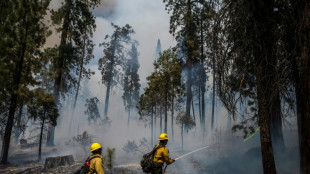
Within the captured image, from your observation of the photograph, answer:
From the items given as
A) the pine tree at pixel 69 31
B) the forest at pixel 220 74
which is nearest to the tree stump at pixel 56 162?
the forest at pixel 220 74

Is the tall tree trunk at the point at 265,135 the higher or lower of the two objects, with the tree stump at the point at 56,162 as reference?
higher

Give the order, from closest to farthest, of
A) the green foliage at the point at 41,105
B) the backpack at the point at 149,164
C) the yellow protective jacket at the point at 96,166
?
the yellow protective jacket at the point at 96,166, the backpack at the point at 149,164, the green foliage at the point at 41,105

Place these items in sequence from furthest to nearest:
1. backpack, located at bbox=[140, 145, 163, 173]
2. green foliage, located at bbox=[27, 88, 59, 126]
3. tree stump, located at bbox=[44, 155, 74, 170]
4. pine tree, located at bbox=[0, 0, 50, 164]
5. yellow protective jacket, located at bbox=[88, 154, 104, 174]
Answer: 1. green foliage, located at bbox=[27, 88, 59, 126]
2. pine tree, located at bbox=[0, 0, 50, 164]
3. tree stump, located at bbox=[44, 155, 74, 170]
4. backpack, located at bbox=[140, 145, 163, 173]
5. yellow protective jacket, located at bbox=[88, 154, 104, 174]

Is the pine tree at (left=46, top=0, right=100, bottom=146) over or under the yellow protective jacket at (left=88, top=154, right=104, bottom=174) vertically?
over

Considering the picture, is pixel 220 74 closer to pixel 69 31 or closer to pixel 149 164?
pixel 149 164

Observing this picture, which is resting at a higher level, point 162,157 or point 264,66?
point 264,66

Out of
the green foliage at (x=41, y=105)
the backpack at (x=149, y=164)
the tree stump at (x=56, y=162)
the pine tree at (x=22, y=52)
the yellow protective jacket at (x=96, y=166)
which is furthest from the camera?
the green foliage at (x=41, y=105)

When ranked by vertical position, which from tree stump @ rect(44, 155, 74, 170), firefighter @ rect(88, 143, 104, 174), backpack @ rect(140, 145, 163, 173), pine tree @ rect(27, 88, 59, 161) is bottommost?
tree stump @ rect(44, 155, 74, 170)

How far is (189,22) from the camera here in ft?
74.7

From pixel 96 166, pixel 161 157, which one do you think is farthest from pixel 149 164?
pixel 96 166

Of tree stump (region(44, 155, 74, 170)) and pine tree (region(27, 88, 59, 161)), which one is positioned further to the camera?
pine tree (region(27, 88, 59, 161))

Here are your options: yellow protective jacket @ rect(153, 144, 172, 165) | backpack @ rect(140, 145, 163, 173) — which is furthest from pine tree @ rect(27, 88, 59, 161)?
yellow protective jacket @ rect(153, 144, 172, 165)

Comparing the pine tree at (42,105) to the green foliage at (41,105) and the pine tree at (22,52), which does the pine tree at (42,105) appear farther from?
the pine tree at (22,52)

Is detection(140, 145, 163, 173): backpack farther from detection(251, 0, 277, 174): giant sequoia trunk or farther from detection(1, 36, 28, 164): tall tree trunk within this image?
detection(1, 36, 28, 164): tall tree trunk
